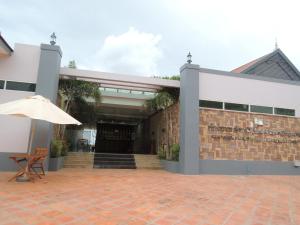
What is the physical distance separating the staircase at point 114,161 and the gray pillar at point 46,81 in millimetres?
2955

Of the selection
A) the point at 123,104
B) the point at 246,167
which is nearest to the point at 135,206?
the point at 246,167

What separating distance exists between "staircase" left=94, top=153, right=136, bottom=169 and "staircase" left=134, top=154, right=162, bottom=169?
0.24 meters

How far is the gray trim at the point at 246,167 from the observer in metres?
9.61

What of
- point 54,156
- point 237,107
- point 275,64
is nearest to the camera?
point 54,156

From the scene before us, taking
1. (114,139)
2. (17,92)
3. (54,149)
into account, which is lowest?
(54,149)

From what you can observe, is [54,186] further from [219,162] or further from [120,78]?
[219,162]

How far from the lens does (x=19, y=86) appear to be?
27.1ft

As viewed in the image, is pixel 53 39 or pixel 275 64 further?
pixel 275 64

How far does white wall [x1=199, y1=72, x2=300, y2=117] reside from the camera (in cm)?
1023

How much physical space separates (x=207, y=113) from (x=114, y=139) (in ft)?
34.0

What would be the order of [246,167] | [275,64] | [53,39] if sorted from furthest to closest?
1. [275,64]
2. [246,167]
3. [53,39]

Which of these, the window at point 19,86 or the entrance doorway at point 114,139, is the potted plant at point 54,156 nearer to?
the window at point 19,86

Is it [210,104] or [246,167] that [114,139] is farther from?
[246,167]

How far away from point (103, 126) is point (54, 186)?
1334cm
